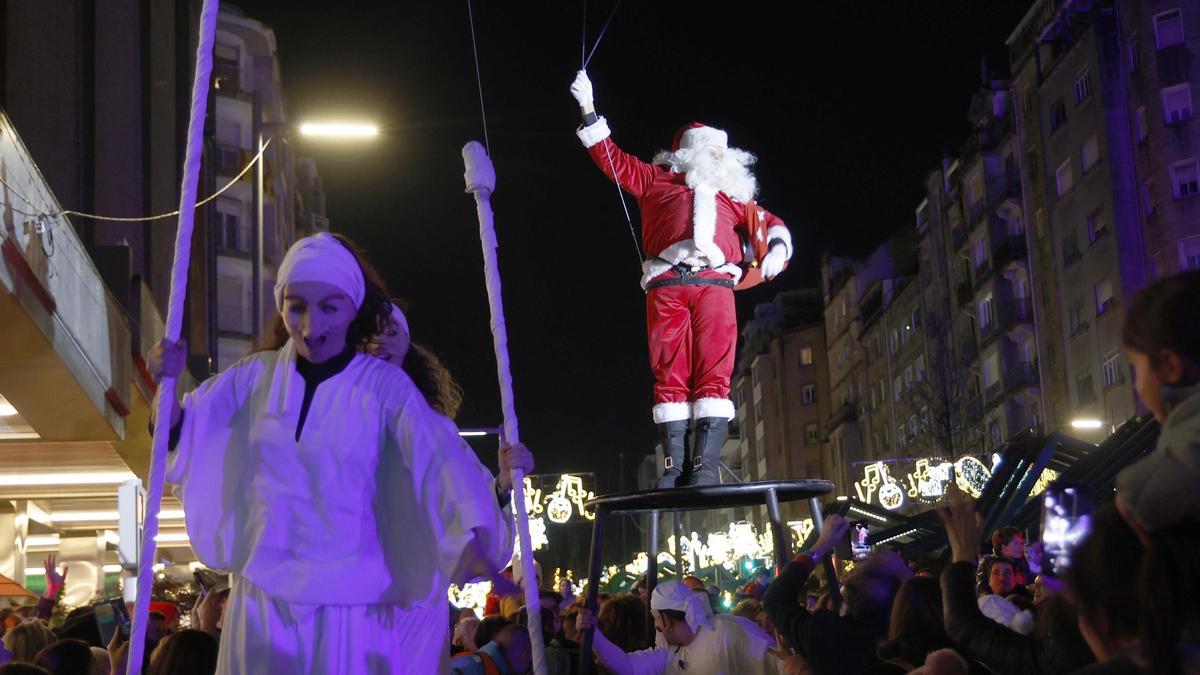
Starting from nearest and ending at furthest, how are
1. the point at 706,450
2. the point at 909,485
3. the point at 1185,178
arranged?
the point at 706,450 < the point at 909,485 < the point at 1185,178

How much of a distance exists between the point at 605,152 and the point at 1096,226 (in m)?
41.3

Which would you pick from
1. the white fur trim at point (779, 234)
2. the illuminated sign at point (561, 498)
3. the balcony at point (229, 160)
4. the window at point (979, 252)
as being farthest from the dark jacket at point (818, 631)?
the window at point (979, 252)

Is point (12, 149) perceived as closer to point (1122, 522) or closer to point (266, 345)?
point (266, 345)

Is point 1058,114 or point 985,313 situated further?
point 985,313

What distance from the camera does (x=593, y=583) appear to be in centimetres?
767

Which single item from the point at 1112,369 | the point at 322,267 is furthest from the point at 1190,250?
the point at 322,267

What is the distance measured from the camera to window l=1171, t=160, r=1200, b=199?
138 feet

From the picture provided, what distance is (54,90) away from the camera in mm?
18234

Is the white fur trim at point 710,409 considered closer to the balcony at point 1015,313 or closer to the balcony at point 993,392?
the balcony at point 1015,313

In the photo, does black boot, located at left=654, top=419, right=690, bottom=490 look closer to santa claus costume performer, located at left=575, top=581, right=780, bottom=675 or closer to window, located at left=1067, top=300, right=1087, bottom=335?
santa claus costume performer, located at left=575, top=581, right=780, bottom=675

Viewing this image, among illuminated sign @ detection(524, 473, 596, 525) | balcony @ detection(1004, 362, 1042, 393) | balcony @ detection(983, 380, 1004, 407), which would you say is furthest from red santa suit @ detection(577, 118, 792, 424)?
balcony @ detection(983, 380, 1004, 407)

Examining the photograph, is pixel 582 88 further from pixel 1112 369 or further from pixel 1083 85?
pixel 1083 85

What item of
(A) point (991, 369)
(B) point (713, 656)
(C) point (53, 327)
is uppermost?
(A) point (991, 369)

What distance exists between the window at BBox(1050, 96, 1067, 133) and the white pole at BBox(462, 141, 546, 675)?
1849 inches
